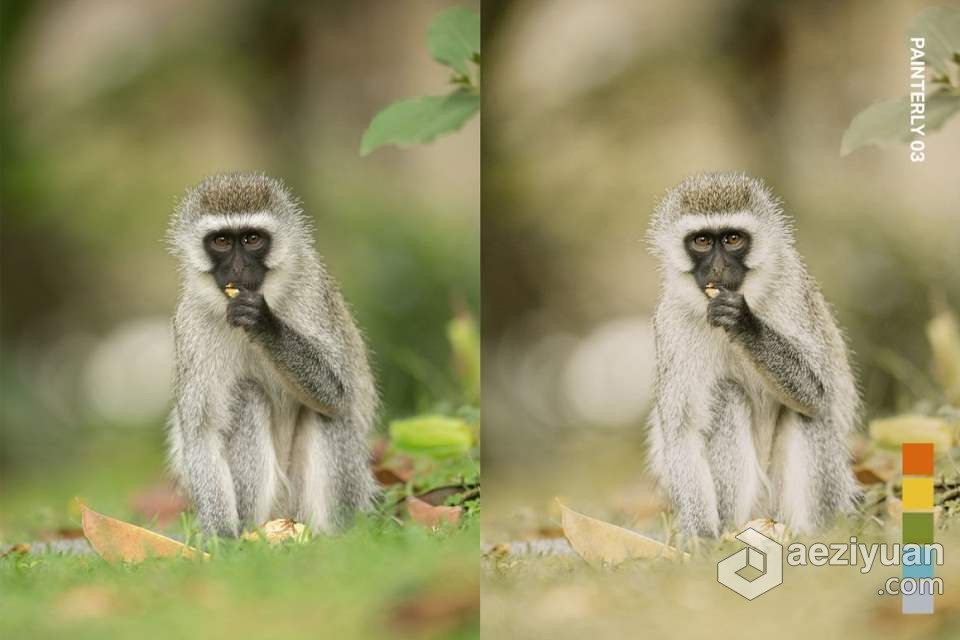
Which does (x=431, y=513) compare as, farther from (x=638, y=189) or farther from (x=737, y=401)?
(x=638, y=189)

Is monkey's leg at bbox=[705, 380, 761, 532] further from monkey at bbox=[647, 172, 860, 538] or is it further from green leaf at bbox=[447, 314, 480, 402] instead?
green leaf at bbox=[447, 314, 480, 402]

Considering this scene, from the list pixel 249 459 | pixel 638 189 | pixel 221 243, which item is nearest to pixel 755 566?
pixel 638 189

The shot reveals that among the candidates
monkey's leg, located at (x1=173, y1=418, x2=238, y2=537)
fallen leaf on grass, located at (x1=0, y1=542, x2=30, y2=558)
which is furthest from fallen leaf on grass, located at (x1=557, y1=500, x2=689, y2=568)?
fallen leaf on grass, located at (x1=0, y1=542, x2=30, y2=558)

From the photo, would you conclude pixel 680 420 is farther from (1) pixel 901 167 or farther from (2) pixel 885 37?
(2) pixel 885 37

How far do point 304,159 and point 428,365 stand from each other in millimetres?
1127

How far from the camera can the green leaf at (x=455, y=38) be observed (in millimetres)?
4857

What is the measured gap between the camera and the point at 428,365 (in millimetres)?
5480

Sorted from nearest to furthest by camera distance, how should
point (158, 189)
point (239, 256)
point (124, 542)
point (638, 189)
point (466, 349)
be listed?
point (638, 189) < point (239, 256) < point (124, 542) < point (158, 189) < point (466, 349)

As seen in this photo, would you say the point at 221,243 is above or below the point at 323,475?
above

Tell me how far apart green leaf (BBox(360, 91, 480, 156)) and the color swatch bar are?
2251 millimetres

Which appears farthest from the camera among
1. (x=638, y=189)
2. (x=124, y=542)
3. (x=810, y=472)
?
(x=124, y=542)

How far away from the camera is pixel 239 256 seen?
190 inches

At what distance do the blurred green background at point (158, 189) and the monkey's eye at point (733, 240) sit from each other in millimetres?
1274

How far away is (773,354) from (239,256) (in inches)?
87.8
